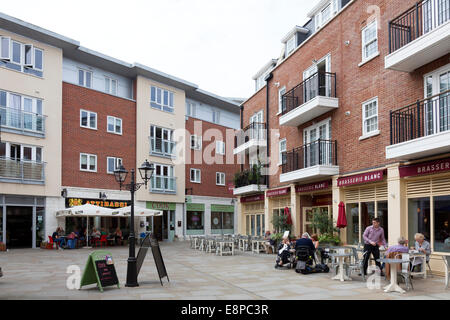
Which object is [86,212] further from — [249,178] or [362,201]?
[362,201]

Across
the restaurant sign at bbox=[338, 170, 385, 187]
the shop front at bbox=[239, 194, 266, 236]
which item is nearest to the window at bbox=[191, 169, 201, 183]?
the shop front at bbox=[239, 194, 266, 236]

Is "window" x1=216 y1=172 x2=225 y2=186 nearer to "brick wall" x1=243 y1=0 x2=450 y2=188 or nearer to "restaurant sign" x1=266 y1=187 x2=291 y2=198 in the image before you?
"restaurant sign" x1=266 y1=187 x2=291 y2=198

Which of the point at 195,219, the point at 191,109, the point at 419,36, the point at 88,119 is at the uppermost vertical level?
the point at 191,109

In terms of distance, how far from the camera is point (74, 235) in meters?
24.3

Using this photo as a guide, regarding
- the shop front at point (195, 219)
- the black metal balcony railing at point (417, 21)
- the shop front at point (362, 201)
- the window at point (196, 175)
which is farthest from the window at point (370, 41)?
the window at point (196, 175)

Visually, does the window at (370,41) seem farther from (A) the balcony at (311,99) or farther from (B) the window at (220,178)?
(B) the window at (220,178)

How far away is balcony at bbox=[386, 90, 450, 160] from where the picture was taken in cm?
1122

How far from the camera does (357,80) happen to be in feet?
51.1

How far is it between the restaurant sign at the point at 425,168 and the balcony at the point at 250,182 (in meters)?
11.2

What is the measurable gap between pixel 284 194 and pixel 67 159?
512 inches

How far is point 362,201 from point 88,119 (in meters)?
18.2

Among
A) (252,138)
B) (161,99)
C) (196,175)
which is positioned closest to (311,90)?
(252,138)
